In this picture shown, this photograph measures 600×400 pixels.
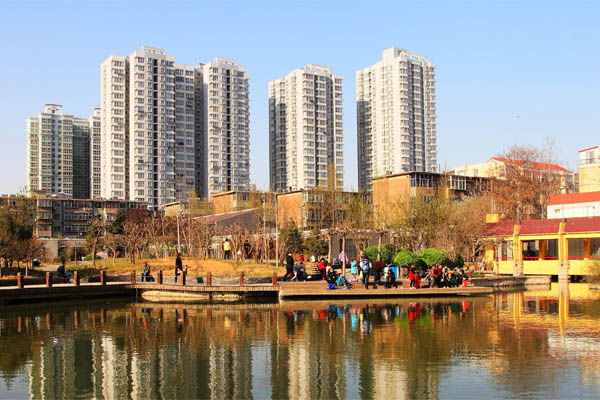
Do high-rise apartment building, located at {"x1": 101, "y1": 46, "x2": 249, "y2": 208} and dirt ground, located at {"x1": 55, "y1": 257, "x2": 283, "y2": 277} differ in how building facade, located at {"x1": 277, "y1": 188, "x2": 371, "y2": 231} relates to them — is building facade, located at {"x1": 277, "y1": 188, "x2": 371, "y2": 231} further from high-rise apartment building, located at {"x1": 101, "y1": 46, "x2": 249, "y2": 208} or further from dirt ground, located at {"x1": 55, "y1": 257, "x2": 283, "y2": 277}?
high-rise apartment building, located at {"x1": 101, "y1": 46, "x2": 249, "y2": 208}

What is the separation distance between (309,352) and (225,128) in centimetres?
11631

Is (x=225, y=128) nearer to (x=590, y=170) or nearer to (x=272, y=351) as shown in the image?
(x=590, y=170)

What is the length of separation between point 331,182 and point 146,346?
6128 cm

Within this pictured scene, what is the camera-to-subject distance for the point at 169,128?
124375 mm

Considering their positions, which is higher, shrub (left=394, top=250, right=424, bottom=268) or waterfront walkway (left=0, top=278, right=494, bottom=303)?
shrub (left=394, top=250, right=424, bottom=268)

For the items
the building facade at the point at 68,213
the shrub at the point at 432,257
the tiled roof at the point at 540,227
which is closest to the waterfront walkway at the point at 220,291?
the shrub at the point at 432,257

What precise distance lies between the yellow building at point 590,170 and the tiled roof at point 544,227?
17.1 m

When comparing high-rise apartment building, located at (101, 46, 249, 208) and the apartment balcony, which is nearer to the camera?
the apartment balcony

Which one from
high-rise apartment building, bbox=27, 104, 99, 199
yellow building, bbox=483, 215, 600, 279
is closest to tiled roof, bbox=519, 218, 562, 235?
yellow building, bbox=483, 215, 600, 279

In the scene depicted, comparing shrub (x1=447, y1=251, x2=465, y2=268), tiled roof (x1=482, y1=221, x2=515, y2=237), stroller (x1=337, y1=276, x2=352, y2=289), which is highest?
tiled roof (x1=482, y1=221, x2=515, y2=237)

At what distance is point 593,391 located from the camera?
469 inches

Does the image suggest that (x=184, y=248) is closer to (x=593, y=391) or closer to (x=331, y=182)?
(x=331, y=182)

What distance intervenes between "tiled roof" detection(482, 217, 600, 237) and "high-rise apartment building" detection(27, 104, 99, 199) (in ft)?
367

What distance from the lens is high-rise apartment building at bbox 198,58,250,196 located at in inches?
5069
